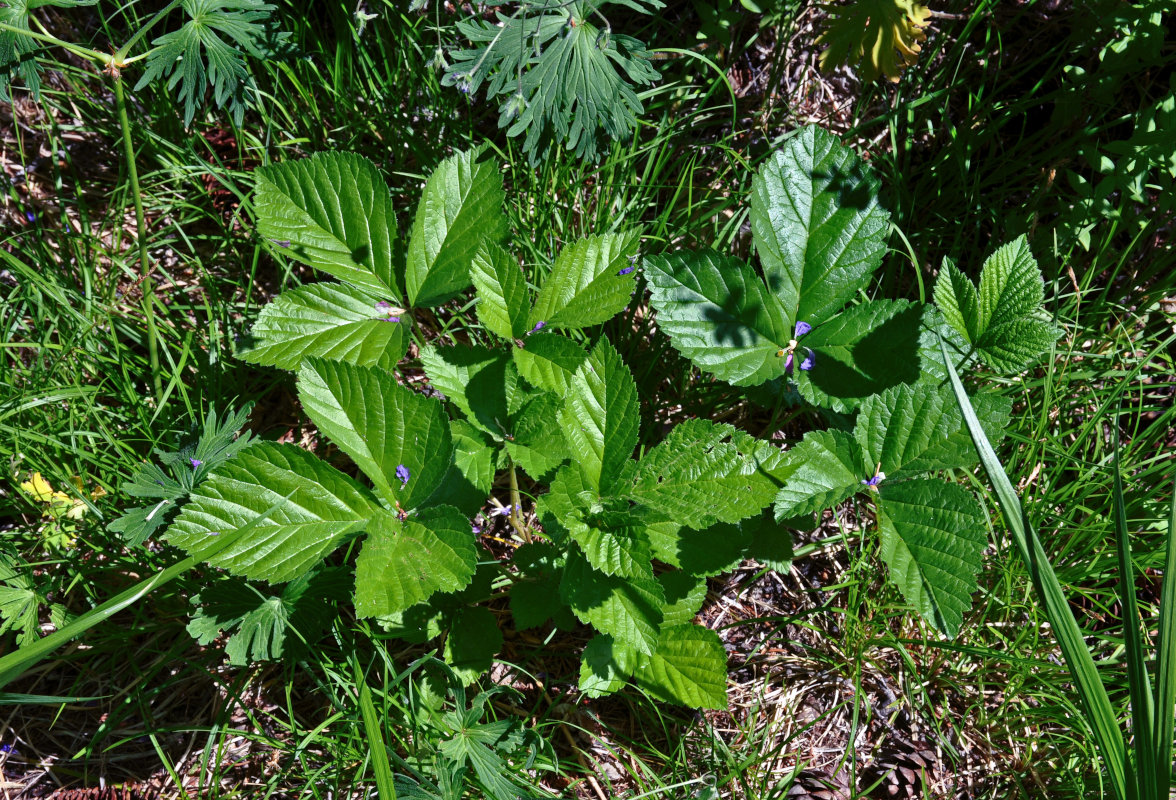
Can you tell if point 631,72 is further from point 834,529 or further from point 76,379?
point 76,379

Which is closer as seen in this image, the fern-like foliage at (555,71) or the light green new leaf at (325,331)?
the light green new leaf at (325,331)

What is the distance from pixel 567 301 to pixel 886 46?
109cm

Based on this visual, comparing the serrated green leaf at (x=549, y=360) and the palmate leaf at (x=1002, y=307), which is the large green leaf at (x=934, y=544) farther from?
the serrated green leaf at (x=549, y=360)

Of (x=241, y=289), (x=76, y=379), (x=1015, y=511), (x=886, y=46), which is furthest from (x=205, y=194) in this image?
(x=1015, y=511)

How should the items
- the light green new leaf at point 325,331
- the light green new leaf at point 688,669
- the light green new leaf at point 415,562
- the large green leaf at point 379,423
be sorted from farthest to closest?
the light green new leaf at point 325,331 → the light green new leaf at point 688,669 → the large green leaf at point 379,423 → the light green new leaf at point 415,562

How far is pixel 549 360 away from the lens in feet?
6.39

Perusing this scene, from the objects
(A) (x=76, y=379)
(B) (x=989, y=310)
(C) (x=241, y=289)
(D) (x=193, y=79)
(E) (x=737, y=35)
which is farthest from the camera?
(E) (x=737, y=35)

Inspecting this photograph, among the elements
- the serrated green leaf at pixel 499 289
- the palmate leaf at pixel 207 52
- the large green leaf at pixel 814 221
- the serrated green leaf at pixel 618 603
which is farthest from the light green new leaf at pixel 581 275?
the palmate leaf at pixel 207 52

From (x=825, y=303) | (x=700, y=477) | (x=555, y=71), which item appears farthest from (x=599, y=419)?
(x=555, y=71)

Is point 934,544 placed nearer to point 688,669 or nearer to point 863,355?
point 863,355

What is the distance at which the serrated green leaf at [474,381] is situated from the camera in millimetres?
1951

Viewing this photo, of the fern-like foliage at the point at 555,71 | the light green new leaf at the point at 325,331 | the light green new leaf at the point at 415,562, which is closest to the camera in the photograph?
the light green new leaf at the point at 415,562

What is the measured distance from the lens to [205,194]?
2646 mm

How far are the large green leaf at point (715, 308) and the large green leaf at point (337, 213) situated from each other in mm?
646
